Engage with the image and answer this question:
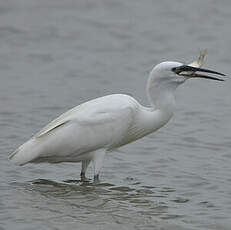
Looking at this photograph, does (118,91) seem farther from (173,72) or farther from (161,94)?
(173,72)

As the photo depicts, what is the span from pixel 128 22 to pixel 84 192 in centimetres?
984

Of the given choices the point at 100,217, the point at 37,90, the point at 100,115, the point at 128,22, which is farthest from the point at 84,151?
the point at 128,22

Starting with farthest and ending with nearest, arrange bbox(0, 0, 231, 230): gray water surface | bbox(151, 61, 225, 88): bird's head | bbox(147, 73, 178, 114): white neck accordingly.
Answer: bbox(147, 73, 178, 114): white neck → bbox(151, 61, 225, 88): bird's head → bbox(0, 0, 231, 230): gray water surface

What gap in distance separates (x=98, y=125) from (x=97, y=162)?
0.44 m

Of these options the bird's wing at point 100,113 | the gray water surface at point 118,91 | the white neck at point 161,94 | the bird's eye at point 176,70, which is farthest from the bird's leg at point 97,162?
the bird's eye at point 176,70

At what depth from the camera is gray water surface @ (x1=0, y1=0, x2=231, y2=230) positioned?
9.09 m

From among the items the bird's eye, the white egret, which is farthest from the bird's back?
the bird's eye

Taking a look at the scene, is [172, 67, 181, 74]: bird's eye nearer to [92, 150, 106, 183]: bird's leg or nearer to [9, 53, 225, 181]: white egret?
[9, 53, 225, 181]: white egret

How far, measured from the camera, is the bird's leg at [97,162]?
10.0 metres

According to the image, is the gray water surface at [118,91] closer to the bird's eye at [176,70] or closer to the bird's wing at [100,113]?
the bird's wing at [100,113]

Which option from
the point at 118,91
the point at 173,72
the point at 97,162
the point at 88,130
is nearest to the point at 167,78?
the point at 173,72

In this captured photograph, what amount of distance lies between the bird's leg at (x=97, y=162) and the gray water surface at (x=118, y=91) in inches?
6.7

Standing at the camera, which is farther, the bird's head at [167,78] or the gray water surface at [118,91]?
the bird's head at [167,78]

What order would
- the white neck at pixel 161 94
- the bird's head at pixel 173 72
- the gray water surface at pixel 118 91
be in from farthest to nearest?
the white neck at pixel 161 94, the bird's head at pixel 173 72, the gray water surface at pixel 118 91
